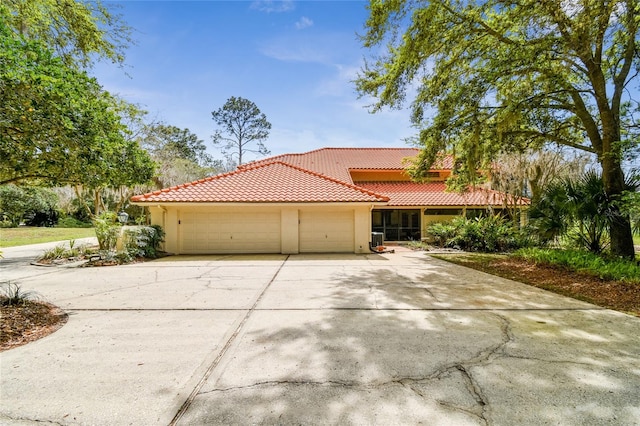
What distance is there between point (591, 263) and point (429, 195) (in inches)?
436

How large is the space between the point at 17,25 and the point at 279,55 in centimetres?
709

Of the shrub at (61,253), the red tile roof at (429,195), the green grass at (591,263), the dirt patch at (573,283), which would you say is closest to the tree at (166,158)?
the shrub at (61,253)

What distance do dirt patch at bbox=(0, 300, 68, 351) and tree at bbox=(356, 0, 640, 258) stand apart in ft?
30.0

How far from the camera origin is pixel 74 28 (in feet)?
25.2

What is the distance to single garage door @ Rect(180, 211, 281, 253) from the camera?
1284cm

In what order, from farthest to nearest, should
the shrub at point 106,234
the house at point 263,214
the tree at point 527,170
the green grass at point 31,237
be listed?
the green grass at point 31,237 < the tree at point 527,170 < the house at point 263,214 < the shrub at point 106,234

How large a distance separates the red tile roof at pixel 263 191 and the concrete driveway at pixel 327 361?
6607mm

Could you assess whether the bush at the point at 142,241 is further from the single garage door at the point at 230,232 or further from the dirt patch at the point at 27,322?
the dirt patch at the point at 27,322

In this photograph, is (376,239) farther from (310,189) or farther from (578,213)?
(578,213)

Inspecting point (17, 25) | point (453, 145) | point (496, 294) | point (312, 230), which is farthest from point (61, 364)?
point (453, 145)

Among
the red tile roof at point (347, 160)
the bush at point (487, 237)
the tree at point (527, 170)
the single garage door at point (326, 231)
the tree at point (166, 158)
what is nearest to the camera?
the single garage door at point (326, 231)

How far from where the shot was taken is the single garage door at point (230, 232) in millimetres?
12836

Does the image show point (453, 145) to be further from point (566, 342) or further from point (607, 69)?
point (566, 342)

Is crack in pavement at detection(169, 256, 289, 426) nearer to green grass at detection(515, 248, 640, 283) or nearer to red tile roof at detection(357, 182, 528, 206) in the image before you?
green grass at detection(515, 248, 640, 283)
